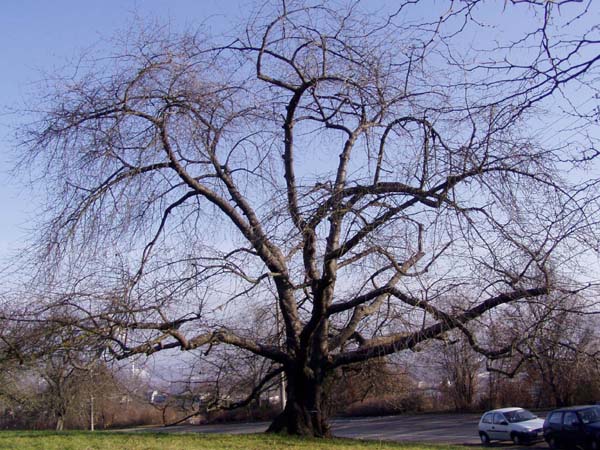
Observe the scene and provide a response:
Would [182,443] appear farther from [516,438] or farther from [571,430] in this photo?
[516,438]

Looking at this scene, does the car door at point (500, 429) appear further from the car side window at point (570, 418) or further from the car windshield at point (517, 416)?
the car side window at point (570, 418)

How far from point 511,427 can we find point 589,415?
3.83m

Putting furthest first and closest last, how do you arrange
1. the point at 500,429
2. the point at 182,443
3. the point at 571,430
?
the point at 500,429
the point at 571,430
the point at 182,443

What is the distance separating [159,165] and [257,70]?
2.69 m

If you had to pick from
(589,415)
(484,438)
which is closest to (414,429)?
(484,438)

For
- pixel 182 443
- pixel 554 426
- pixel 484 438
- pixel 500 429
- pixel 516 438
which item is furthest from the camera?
pixel 484 438

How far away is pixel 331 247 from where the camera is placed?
420 inches

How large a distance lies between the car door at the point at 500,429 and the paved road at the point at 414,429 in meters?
0.31

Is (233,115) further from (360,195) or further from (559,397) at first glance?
(559,397)

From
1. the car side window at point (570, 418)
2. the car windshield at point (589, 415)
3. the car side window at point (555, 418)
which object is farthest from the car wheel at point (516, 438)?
the car windshield at point (589, 415)

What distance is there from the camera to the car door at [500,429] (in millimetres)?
23984

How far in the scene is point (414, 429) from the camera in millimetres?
30547

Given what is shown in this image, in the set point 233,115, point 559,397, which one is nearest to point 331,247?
point 233,115

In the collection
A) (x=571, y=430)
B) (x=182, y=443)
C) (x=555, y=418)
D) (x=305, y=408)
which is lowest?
(x=571, y=430)
